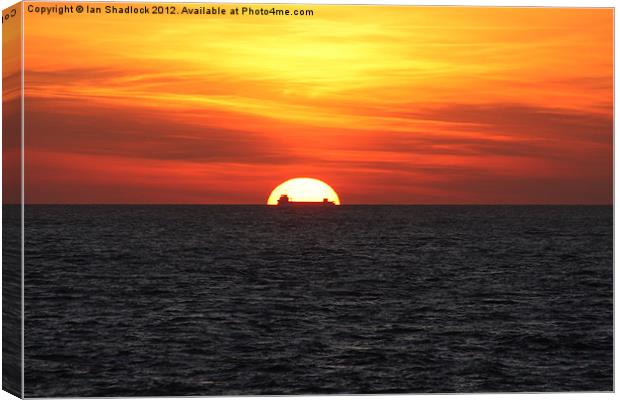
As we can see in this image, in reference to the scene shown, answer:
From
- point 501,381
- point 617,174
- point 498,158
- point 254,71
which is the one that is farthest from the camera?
point 498,158

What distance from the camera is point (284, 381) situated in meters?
31.6

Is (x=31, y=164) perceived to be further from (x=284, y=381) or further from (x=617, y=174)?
(x=617, y=174)

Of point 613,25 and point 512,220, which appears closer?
point 613,25

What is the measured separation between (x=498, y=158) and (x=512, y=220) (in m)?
118

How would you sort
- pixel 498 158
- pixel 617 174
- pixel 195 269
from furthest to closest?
pixel 195 269, pixel 498 158, pixel 617 174

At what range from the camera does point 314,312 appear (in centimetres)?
5747

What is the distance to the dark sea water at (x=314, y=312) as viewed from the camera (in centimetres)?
3036

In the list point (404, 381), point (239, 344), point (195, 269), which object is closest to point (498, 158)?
point (239, 344)

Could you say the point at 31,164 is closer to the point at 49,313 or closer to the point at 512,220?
the point at 49,313

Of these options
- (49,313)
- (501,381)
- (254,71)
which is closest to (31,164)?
(254,71)

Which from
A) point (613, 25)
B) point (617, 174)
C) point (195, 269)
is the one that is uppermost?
point (613, 25)

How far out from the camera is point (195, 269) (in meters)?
86.9

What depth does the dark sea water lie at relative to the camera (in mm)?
30359

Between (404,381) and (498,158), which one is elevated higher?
(498,158)
